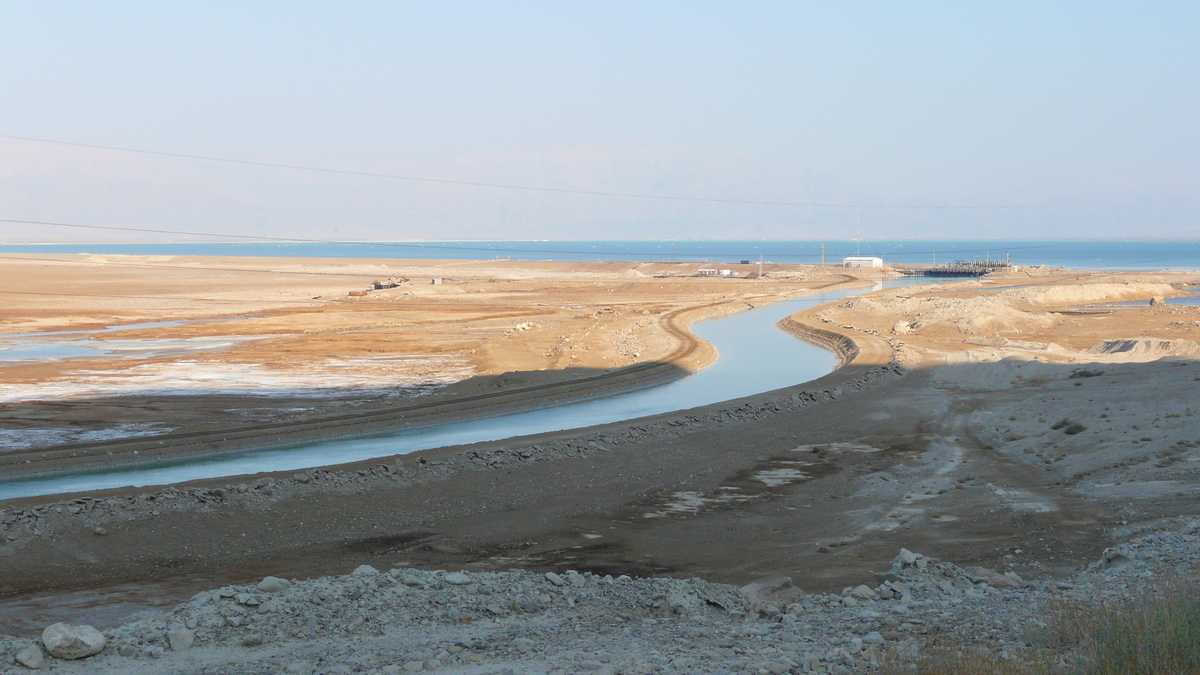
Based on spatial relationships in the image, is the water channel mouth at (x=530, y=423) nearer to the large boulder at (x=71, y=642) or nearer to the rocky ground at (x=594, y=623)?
the rocky ground at (x=594, y=623)

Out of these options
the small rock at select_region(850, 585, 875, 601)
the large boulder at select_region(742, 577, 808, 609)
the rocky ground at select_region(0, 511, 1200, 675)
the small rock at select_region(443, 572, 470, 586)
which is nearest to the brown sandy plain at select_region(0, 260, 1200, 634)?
the large boulder at select_region(742, 577, 808, 609)

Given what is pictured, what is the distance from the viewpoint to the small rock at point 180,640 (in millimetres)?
10000

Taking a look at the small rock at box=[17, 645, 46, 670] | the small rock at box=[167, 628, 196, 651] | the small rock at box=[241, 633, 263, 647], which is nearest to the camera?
the small rock at box=[17, 645, 46, 670]

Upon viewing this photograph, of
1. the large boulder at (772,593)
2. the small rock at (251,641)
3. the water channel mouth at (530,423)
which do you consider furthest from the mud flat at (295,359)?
the large boulder at (772,593)

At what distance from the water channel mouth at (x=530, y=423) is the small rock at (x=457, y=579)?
36.9ft

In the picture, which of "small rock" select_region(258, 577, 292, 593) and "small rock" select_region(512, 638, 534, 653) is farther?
"small rock" select_region(258, 577, 292, 593)

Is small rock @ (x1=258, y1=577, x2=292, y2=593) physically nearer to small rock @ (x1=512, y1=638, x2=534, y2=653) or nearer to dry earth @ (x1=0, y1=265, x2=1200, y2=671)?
dry earth @ (x1=0, y1=265, x2=1200, y2=671)

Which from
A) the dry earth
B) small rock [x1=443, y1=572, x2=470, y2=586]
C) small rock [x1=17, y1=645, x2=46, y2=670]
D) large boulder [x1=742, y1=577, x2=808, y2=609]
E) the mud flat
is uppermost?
small rock [x1=17, y1=645, x2=46, y2=670]

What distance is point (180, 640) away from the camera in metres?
10.1

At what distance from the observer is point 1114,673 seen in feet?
22.5

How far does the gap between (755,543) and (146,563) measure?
1044 centimetres

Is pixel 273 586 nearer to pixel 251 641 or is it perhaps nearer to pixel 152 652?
pixel 251 641

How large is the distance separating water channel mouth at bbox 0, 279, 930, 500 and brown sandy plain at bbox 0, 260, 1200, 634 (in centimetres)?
369

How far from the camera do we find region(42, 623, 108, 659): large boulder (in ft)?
31.1
